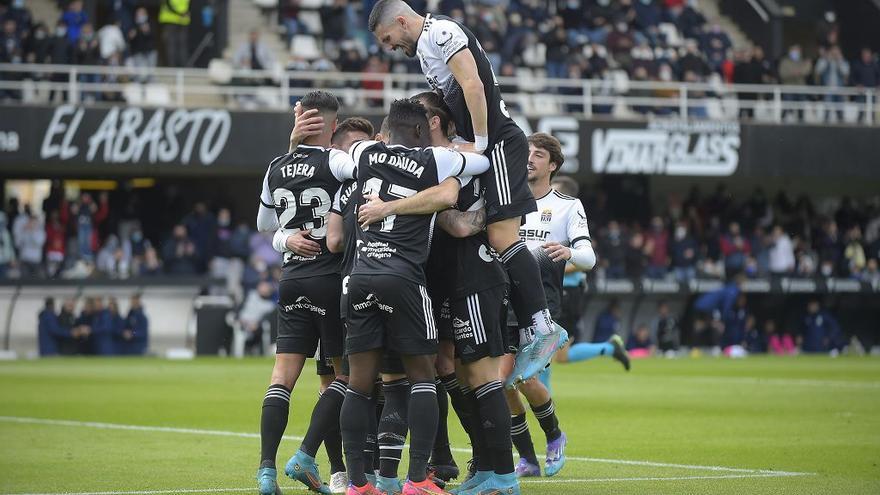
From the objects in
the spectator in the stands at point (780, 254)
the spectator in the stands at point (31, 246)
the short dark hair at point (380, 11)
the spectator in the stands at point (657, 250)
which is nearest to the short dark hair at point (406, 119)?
the short dark hair at point (380, 11)

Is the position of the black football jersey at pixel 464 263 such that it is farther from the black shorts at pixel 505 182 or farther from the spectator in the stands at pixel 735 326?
the spectator in the stands at pixel 735 326

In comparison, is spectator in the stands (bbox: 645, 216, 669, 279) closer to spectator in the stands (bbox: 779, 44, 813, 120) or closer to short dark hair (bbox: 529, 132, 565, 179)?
spectator in the stands (bbox: 779, 44, 813, 120)


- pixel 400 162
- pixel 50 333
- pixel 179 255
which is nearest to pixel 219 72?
pixel 179 255

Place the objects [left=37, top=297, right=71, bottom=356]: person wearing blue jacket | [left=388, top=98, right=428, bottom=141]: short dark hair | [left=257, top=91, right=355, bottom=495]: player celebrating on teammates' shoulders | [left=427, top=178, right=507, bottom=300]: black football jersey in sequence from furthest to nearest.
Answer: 1. [left=37, top=297, right=71, bottom=356]: person wearing blue jacket
2. [left=257, top=91, right=355, bottom=495]: player celebrating on teammates' shoulders
3. [left=427, top=178, right=507, bottom=300]: black football jersey
4. [left=388, top=98, right=428, bottom=141]: short dark hair

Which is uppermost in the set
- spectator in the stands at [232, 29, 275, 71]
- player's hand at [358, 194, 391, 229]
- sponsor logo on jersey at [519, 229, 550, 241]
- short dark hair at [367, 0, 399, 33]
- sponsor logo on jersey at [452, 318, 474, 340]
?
spectator in the stands at [232, 29, 275, 71]

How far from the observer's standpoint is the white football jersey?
10.1 meters

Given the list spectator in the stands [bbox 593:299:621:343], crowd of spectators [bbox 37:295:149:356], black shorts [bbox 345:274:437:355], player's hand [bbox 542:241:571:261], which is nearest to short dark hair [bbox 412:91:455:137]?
black shorts [bbox 345:274:437:355]

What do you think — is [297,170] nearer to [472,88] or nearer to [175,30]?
[472,88]

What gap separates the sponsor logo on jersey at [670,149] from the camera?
1198 inches

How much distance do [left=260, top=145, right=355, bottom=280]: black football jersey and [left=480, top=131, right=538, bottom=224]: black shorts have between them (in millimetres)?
869

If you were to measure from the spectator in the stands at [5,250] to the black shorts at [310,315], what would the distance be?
65.1 ft

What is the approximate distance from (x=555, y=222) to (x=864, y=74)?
25814 millimetres

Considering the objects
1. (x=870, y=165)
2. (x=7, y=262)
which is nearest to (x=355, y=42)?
(x=7, y=262)

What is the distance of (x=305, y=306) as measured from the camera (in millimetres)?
8188
